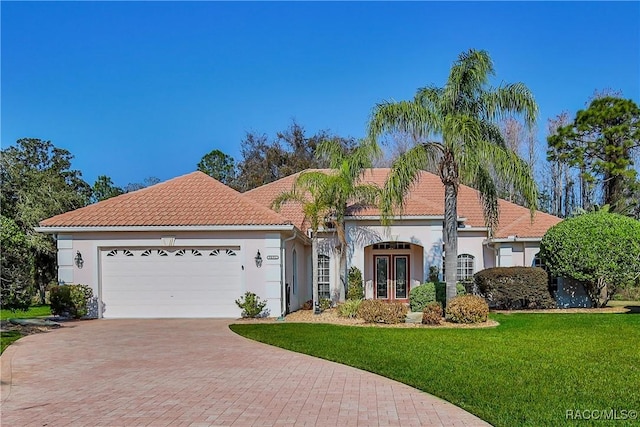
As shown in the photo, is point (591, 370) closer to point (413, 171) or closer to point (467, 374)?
point (467, 374)

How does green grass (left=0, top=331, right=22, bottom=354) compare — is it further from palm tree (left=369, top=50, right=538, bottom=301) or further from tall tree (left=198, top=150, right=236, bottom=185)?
tall tree (left=198, top=150, right=236, bottom=185)

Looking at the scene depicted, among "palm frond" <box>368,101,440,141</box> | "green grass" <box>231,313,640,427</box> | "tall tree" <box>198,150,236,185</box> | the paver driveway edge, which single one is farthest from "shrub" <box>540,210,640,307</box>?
"tall tree" <box>198,150,236,185</box>

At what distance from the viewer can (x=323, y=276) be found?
2092 centimetres

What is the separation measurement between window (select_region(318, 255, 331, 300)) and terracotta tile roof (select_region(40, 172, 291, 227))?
4.78m

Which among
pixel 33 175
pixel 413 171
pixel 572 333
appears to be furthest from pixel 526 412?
pixel 33 175

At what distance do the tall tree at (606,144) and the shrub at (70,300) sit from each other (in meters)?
27.3

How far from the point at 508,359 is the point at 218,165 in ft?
129

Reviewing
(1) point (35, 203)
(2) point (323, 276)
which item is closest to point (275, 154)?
(1) point (35, 203)

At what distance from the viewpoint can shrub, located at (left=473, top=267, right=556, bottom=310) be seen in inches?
690

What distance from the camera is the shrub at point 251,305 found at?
51.7 ft

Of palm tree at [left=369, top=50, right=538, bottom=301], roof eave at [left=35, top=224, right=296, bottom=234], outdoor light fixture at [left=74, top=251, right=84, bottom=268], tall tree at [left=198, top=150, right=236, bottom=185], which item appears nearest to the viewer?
palm tree at [left=369, top=50, right=538, bottom=301]

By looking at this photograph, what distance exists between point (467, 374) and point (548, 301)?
1138 cm

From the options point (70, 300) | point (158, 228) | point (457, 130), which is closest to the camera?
point (457, 130)

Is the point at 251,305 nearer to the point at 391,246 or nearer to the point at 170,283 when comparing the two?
the point at 170,283
